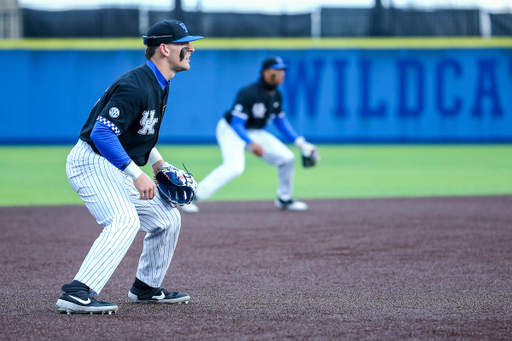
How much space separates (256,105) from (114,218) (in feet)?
17.1

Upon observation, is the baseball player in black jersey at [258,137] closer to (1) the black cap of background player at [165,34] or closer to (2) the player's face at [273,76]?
(2) the player's face at [273,76]

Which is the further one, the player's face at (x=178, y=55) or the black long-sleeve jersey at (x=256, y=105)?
the black long-sleeve jersey at (x=256, y=105)

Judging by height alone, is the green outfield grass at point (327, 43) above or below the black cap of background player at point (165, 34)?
above

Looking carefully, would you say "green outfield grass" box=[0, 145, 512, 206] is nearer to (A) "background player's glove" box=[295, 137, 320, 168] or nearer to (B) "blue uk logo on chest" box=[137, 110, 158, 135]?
(A) "background player's glove" box=[295, 137, 320, 168]

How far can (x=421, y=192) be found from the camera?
10766 mm

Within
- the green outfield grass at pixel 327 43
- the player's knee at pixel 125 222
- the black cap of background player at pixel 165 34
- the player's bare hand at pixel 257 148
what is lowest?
the player's bare hand at pixel 257 148

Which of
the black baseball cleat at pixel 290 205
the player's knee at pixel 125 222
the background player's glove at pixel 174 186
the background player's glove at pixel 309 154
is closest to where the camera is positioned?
the player's knee at pixel 125 222

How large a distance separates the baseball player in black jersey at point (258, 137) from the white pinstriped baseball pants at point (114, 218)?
440 centimetres

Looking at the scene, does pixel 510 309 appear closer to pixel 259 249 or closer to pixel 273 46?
pixel 259 249

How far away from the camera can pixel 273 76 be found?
8.80 m

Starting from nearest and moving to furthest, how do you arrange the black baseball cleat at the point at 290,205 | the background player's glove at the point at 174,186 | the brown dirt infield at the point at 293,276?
1. the brown dirt infield at the point at 293,276
2. the background player's glove at the point at 174,186
3. the black baseball cleat at the point at 290,205

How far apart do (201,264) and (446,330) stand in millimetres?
2496

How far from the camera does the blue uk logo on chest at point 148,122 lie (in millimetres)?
3930

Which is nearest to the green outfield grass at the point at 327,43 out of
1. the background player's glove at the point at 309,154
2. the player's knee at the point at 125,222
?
the background player's glove at the point at 309,154
